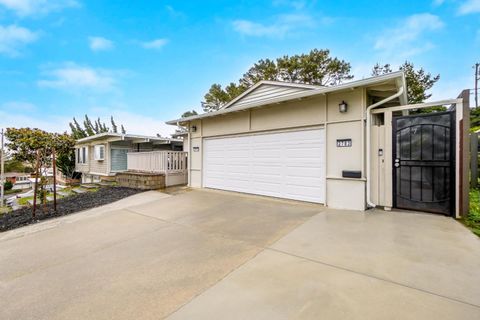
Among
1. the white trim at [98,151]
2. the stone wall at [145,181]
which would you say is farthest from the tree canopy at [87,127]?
the stone wall at [145,181]

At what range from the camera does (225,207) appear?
5.29 metres

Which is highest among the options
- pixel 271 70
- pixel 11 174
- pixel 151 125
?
pixel 271 70

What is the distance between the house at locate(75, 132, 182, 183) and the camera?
11453 mm

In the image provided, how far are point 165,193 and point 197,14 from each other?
7307 millimetres

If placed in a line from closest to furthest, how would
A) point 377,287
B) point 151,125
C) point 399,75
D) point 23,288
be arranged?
point 377,287 → point 23,288 → point 399,75 → point 151,125

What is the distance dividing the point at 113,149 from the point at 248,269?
1247 centimetres

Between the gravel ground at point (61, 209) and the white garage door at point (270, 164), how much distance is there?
10.3ft

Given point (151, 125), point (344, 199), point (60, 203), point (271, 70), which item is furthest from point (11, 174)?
point (344, 199)

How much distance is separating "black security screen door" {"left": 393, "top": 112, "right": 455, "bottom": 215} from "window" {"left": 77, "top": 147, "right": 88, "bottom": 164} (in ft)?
56.5

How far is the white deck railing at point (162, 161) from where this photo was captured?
8.27m

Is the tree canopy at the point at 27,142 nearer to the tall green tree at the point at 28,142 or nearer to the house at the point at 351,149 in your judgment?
the tall green tree at the point at 28,142

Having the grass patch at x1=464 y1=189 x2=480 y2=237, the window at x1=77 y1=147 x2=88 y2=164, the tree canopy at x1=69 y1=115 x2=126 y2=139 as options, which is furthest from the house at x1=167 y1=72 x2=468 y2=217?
the tree canopy at x1=69 y1=115 x2=126 y2=139

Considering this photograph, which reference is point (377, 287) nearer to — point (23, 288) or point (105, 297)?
point (105, 297)

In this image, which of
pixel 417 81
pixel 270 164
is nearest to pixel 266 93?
pixel 270 164
